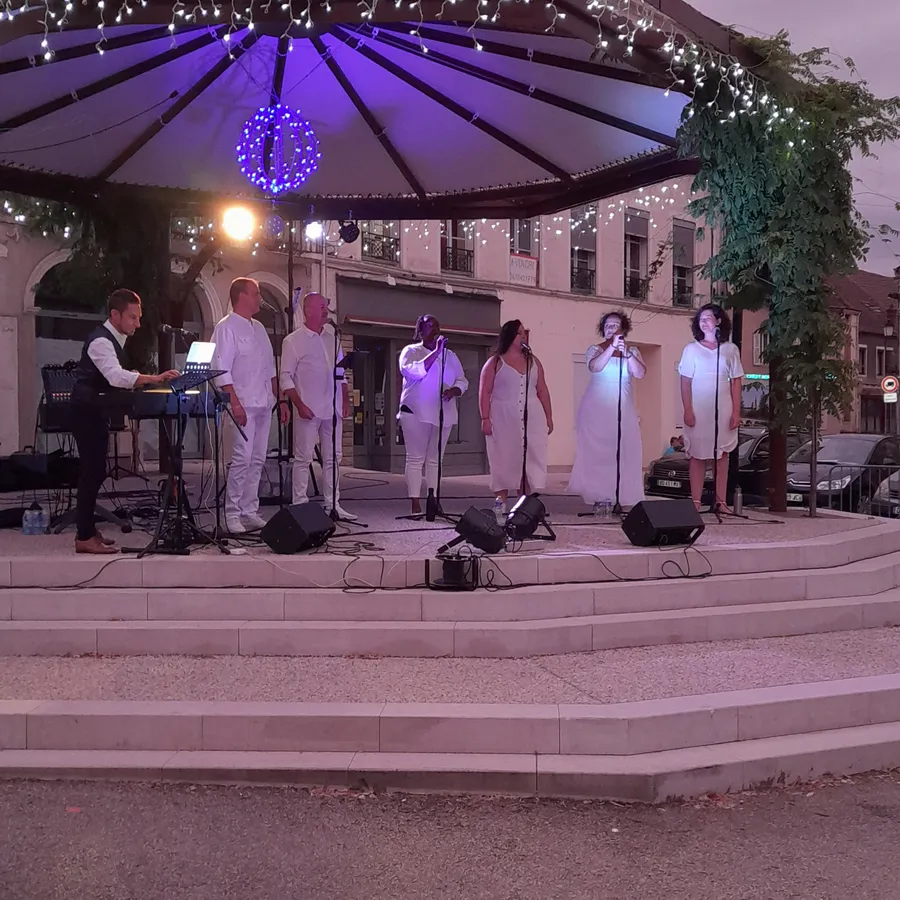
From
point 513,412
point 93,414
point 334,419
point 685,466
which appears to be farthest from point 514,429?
point 685,466

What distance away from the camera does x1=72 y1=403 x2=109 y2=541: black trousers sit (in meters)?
6.19

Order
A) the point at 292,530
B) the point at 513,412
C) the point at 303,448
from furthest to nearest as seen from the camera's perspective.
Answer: the point at 513,412, the point at 303,448, the point at 292,530

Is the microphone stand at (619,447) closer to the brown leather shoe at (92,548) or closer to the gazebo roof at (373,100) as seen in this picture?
the gazebo roof at (373,100)

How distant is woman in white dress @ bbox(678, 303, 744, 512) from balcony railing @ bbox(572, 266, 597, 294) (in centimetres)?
1584

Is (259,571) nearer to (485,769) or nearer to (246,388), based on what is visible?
(246,388)

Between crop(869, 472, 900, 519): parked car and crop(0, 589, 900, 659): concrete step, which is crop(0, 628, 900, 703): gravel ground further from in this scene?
crop(869, 472, 900, 519): parked car

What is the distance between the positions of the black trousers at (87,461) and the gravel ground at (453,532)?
0.31 m

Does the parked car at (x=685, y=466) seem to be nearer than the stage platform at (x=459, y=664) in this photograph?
No

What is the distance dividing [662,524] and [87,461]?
13.2 feet

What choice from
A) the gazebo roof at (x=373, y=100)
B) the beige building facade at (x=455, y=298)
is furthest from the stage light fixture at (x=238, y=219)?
the beige building facade at (x=455, y=298)

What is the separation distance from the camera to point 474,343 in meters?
21.8

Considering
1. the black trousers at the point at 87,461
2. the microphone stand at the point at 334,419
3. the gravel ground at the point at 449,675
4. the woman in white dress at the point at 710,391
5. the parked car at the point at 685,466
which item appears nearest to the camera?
the gravel ground at the point at 449,675

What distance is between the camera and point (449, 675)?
202 inches

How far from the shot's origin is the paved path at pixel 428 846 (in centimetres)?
328
